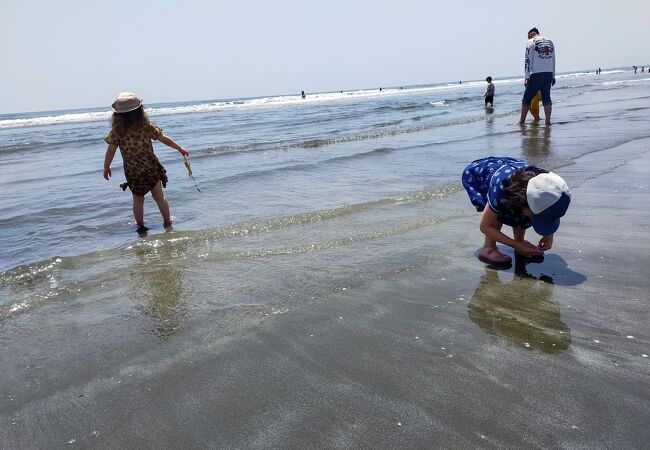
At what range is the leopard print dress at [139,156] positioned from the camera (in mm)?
5562

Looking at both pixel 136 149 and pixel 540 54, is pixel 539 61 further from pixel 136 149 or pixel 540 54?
pixel 136 149

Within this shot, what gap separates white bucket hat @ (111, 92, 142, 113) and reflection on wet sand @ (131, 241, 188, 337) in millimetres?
1628

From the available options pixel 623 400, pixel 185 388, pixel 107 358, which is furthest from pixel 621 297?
pixel 107 358

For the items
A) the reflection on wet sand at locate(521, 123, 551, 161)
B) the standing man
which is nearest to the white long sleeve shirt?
the standing man

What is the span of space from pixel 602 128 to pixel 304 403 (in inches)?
420

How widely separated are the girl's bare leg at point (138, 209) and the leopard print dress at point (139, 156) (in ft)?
0.22

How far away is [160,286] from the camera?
3609mm

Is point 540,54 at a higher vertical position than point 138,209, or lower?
higher

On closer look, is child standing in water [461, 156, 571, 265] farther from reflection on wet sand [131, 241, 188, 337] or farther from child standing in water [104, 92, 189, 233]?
child standing in water [104, 92, 189, 233]

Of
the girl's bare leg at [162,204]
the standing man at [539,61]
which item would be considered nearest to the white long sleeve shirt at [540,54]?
the standing man at [539,61]

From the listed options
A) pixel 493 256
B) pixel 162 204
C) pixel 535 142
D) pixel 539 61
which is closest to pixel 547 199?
pixel 493 256

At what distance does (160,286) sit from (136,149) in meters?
2.55

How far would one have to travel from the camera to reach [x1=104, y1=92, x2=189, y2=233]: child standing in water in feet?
18.0

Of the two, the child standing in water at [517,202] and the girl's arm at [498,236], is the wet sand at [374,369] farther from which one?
the child standing in water at [517,202]
